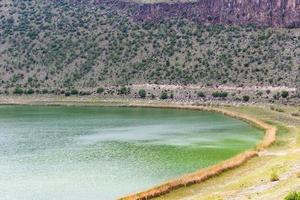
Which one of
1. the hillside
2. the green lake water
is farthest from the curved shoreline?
the hillside

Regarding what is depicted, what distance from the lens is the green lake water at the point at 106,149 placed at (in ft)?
141

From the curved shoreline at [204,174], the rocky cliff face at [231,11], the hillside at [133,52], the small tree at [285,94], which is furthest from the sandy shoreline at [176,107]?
the rocky cliff face at [231,11]

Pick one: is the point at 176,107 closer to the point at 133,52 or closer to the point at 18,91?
the point at 133,52

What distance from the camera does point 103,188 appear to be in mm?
41844

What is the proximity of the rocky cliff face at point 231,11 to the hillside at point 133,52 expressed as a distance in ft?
5.61

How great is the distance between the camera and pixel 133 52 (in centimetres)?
13250

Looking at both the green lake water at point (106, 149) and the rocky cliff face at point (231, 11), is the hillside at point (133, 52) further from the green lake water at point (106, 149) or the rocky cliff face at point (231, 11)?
the green lake water at point (106, 149)

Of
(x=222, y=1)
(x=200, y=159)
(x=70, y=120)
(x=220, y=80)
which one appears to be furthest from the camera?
(x=222, y=1)

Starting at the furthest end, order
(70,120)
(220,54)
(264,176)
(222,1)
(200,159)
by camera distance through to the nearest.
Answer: (222,1)
(220,54)
(70,120)
(200,159)
(264,176)

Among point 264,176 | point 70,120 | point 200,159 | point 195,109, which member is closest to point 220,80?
point 195,109

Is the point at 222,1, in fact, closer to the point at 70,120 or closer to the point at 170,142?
the point at 70,120

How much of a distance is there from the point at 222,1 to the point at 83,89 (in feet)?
123

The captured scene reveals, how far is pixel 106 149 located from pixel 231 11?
271 feet

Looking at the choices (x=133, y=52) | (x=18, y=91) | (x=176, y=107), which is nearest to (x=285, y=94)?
(x=176, y=107)
